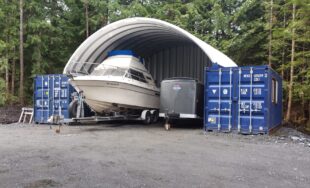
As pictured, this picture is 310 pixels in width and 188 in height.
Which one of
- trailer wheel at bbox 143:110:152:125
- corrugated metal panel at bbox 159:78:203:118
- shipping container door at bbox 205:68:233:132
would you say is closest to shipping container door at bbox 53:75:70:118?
trailer wheel at bbox 143:110:152:125

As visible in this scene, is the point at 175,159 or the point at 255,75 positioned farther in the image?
the point at 255,75

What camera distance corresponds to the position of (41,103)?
15.0 meters

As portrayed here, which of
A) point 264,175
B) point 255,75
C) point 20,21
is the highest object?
point 20,21

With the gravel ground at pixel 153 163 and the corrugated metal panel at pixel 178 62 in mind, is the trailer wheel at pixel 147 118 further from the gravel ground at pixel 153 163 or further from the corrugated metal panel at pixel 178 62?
the corrugated metal panel at pixel 178 62

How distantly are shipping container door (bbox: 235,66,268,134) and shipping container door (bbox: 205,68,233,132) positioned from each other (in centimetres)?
31

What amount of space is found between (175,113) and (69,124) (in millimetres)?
4542

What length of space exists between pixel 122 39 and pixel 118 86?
4.46m

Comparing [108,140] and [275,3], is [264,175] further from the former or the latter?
[275,3]

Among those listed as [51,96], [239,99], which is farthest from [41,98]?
[239,99]

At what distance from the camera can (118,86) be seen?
12367 mm

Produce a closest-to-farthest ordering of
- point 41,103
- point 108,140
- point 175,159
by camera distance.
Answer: point 175,159 → point 108,140 → point 41,103

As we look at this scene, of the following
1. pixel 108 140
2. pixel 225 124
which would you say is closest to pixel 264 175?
pixel 108 140

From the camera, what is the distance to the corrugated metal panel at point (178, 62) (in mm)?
19141

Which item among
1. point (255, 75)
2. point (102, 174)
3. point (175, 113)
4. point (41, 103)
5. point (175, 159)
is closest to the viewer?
point (102, 174)
